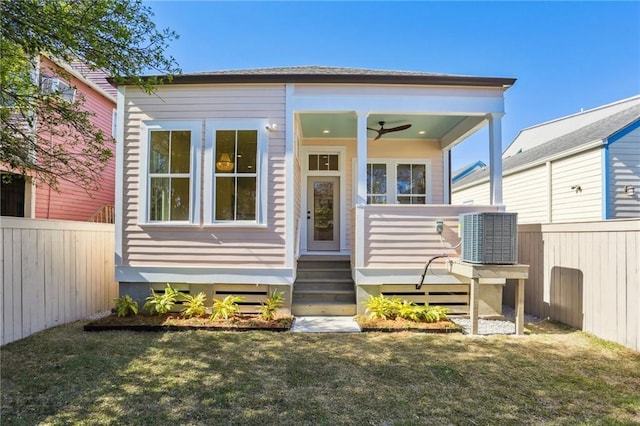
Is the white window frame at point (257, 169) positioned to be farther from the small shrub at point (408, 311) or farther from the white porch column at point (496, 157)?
the white porch column at point (496, 157)

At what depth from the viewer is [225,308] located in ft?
16.8

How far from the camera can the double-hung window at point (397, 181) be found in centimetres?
812

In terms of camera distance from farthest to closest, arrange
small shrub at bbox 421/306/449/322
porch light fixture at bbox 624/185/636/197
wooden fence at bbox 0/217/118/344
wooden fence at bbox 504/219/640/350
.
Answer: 1. porch light fixture at bbox 624/185/636/197
2. small shrub at bbox 421/306/449/322
3. wooden fence at bbox 0/217/118/344
4. wooden fence at bbox 504/219/640/350

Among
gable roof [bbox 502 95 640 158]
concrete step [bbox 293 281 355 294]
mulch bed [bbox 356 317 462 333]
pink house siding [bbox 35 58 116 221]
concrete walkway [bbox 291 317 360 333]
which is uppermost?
gable roof [bbox 502 95 640 158]

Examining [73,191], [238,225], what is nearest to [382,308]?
[238,225]

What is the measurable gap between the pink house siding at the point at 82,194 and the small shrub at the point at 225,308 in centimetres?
515

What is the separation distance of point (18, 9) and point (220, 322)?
4.38 metres

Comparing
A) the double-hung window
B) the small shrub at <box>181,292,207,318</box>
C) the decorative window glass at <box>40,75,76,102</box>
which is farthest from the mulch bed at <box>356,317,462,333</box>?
the decorative window glass at <box>40,75,76,102</box>

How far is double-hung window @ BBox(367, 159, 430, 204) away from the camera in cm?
812

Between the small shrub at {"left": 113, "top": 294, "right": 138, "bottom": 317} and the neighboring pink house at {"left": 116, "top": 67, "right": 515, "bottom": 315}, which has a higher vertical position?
the neighboring pink house at {"left": 116, "top": 67, "right": 515, "bottom": 315}

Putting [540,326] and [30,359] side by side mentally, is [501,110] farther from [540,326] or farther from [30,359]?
[30,359]

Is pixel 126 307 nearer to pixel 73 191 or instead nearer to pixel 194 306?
pixel 194 306

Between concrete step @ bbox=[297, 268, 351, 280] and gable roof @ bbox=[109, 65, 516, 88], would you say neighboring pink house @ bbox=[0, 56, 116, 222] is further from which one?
concrete step @ bbox=[297, 268, 351, 280]

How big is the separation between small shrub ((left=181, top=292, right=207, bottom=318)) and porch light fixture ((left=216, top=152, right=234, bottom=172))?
203cm
